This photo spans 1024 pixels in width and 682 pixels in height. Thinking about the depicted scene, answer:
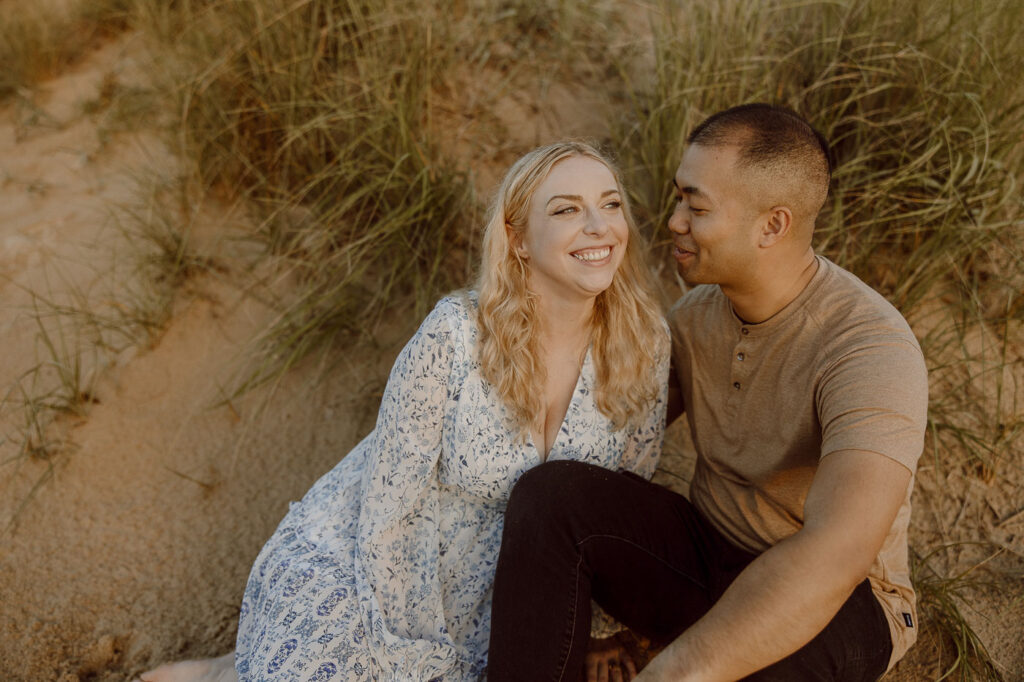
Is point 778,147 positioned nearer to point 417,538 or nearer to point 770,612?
point 770,612

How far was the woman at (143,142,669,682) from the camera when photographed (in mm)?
2047

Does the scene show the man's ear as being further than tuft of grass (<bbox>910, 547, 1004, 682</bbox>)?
No

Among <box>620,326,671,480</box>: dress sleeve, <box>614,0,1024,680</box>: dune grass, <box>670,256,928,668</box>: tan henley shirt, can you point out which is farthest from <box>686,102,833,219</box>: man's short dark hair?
<box>614,0,1024,680</box>: dune grass

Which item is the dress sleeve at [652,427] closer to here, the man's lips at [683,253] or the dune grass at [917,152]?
the man's lips at [683,253]

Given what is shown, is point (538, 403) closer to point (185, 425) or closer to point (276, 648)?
point (276, 648)

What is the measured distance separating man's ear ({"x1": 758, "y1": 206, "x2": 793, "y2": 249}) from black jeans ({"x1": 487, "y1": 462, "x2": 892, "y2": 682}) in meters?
0.80

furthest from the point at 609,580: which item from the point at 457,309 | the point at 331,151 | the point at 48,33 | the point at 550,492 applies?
the point at 48,33

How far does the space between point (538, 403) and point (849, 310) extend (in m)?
0.91

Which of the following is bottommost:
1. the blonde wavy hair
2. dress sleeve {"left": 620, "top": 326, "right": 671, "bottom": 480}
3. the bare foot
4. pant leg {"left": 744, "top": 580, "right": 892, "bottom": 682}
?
the bare foot

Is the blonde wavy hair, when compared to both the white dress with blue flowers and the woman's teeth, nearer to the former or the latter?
the white dress with blue flowers

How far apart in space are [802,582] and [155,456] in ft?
8.85

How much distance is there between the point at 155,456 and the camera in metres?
3.14

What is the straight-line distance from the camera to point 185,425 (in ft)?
10.5

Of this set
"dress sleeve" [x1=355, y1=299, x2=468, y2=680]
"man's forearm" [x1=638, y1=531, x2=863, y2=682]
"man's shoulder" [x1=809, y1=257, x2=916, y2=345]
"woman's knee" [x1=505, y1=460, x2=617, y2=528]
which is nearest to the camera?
"man's forearm" [x1=638, y1=531, x2=863, y2=682]
